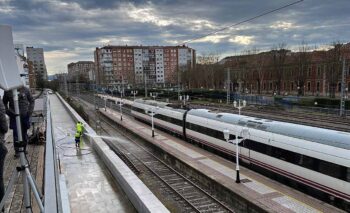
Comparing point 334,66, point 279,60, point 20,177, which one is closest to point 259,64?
point 279,60

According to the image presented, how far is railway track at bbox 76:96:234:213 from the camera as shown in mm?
12336

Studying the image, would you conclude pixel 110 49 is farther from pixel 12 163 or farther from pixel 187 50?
pixel 12 163

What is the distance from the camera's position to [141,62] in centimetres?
13750

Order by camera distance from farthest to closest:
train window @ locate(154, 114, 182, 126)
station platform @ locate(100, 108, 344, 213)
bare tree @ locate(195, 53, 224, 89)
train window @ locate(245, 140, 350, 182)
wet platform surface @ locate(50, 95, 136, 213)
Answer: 1. bare tree @ locate(195, 53, 224, 89)
2. train window @ locate(154, 114, 182, 126)
3. station platform @ locate(100, 108, 344, 213)
4. wet platform surface @ locate(50, 95, 136, 213)
5. train window @ locate(245, 140, 350, 182)

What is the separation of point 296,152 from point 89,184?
8.58m

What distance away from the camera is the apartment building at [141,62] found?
126188 mm

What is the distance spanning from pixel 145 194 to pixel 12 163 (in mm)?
4229

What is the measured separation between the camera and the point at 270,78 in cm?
7375

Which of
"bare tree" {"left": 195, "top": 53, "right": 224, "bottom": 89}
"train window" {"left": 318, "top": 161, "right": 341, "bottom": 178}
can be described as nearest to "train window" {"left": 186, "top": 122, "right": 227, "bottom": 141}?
"train window" {"left": 318, "top": 161, "right": 341, "bottom": 178}

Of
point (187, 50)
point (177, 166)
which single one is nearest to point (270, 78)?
point (177, 166)

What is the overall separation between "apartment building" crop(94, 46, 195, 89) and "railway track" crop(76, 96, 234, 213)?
322 ft

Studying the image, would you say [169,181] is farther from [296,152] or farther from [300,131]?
[300,131]

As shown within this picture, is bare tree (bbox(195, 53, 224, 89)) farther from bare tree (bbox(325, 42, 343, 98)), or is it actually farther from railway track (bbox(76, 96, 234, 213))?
railway track (bbox(76, 96, 234, 213))

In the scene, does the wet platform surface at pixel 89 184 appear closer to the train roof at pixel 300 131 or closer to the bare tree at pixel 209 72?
the train roof at pixel 300 131
